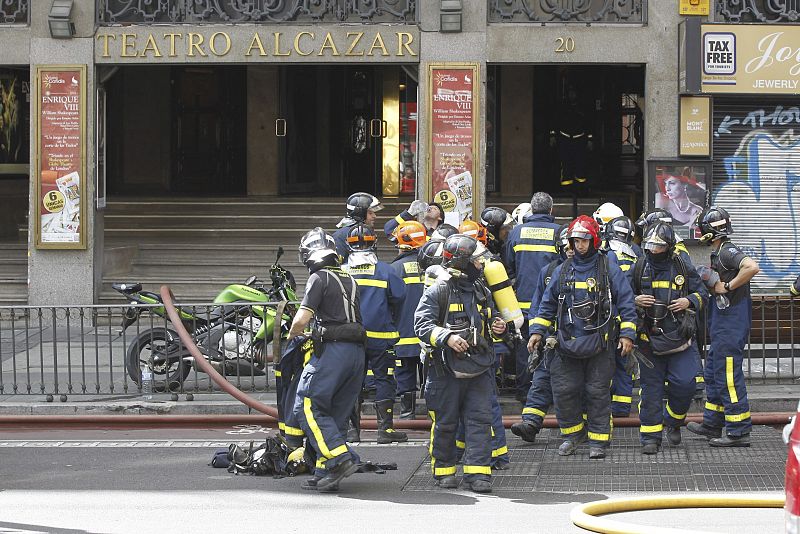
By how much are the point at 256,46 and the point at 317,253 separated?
8.80 metres

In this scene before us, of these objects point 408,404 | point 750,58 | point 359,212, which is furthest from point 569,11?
point 408,404

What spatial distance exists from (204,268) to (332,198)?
386 centimetres

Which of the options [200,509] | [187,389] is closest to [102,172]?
[187,389]

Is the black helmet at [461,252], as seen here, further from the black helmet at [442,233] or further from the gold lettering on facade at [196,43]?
the gold lettering on facade at [196,43]

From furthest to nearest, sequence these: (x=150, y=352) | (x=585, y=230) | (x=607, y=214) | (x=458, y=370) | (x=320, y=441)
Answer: (x=150, y=352) → (x=607, y=214) → (x=585, y=230) → (x=458, y=370) → (x=320, y=441)

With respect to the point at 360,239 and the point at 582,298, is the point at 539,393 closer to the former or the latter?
the point at 582,298

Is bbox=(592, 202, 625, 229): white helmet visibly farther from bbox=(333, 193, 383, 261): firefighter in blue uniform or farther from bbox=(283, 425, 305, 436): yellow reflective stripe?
bbox=(283, 425, 305, 436): yellow reflective stripe

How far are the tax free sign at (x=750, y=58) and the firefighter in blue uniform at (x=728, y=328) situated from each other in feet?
22.2

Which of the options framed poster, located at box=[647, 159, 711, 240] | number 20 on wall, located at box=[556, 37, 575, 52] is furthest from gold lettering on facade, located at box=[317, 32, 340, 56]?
framed poster, located at box=[647, 159, 711, 240]

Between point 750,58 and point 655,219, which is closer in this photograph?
point 655,219

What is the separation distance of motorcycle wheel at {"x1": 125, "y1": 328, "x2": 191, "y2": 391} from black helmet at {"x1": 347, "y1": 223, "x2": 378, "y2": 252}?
270 cm

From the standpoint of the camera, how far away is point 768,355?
13875 mm

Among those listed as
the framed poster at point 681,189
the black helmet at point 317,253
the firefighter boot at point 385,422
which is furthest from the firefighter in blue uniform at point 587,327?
the framed poster at point 681,189

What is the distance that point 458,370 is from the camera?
9758 millimetres
